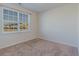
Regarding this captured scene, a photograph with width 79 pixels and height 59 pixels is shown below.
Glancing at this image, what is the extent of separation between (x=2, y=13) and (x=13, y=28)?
2.58 ft

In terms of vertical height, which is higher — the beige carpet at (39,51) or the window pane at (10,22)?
the window pane at (10,22)

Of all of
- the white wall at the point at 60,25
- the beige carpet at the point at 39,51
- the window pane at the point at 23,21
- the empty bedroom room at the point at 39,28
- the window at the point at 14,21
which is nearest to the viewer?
the beige carpet at the point at 39,51

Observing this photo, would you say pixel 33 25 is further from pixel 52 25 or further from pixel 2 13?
pixel 2 13

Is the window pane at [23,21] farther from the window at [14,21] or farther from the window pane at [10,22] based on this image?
the window pane at [10,22]

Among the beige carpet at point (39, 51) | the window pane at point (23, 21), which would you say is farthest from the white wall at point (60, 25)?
the window pane at point (23, 21)

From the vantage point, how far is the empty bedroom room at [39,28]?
9.32 feet

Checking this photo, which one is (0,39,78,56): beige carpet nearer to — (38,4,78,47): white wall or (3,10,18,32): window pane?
(38,4,78,47): white wall

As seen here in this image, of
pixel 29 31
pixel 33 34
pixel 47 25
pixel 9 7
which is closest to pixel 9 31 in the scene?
pixel 9 7

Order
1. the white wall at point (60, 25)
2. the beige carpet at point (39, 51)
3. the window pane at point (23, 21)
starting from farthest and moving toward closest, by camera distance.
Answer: the window pane at point (23, 21), the white wall at point (60, 25), the beige carpet at point (39, 51)

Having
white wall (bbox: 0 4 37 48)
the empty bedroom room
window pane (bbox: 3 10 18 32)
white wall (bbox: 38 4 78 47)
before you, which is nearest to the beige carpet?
the empty bedroom room

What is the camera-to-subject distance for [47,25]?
14.7ft

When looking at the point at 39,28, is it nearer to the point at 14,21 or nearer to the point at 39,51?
the point at 14,21

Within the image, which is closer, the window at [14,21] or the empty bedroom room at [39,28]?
the empty bedroom room at [39,28]

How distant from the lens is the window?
121 inches
